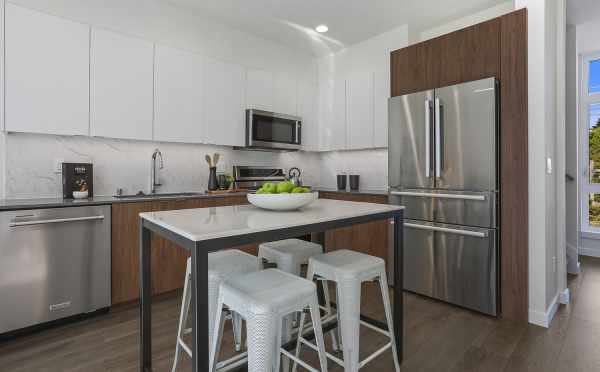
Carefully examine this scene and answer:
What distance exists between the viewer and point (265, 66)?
4039 mm

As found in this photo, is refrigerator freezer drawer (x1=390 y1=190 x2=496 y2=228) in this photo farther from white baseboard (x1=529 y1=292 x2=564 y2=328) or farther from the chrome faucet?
the chrome faucet

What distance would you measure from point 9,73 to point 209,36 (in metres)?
1.78

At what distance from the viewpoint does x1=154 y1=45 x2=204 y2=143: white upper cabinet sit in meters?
3.09

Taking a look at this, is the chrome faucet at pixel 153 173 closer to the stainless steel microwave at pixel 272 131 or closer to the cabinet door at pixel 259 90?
the stainless steel microwave at pixel 272 131

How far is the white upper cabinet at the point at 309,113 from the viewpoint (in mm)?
4395

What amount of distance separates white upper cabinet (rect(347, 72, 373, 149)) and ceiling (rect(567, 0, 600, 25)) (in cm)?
204

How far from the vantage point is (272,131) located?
12.8 feet

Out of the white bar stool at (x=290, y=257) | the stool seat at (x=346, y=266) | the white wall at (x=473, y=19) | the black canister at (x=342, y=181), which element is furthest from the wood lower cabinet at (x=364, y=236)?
the white wall at (x=473, y=19)

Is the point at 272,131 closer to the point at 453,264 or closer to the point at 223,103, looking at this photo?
the point at 223,103

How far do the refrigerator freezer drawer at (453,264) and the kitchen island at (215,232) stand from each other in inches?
40.0

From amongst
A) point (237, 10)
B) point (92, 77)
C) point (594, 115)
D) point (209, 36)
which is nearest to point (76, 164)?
point (92, 77)

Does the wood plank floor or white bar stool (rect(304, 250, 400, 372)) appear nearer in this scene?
white bar stool (rect(304, 250, 400, 372))

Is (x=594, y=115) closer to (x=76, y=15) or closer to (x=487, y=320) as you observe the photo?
(x=487, y=320)

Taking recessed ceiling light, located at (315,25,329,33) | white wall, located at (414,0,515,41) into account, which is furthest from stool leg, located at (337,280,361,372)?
white wall, located at (414,0,515,41)
